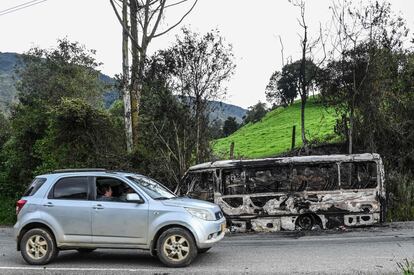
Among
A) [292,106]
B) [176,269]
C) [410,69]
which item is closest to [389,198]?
[410,69]

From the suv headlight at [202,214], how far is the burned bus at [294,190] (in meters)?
5.04

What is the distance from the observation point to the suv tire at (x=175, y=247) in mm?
8969

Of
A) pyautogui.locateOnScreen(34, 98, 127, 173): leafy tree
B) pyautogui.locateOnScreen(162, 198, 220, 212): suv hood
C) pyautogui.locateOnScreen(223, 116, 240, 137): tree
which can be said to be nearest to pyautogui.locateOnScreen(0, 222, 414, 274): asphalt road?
pyautogui.locateOnScreen(162, 198, 220, 212): suv hood

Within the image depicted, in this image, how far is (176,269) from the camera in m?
8.83

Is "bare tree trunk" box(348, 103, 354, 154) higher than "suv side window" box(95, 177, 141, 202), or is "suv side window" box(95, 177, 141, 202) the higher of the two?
"bare tree trunk" box(348, 103, 354, 154)

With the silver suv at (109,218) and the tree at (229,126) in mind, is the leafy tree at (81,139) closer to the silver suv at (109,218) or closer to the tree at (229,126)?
the silver suv at (109,218)

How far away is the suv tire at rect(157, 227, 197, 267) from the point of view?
29.4 feet

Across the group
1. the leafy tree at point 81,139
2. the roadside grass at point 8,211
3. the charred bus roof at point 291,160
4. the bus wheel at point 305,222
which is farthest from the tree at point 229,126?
the bus wheel at point 305,222

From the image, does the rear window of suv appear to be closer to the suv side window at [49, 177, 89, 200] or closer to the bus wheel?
the suv side window at [49, 177, 89, 200]

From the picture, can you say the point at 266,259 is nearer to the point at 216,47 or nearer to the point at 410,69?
the point at 216,47

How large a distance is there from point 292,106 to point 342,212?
200 feet

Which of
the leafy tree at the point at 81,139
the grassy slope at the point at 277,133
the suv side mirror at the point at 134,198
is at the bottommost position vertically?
the suv side mirror at the point at 134,198

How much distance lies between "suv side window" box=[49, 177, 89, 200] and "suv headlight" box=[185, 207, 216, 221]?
7.04 feet

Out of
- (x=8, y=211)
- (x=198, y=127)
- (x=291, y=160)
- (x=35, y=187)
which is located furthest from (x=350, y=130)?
(x=8, y=211)
